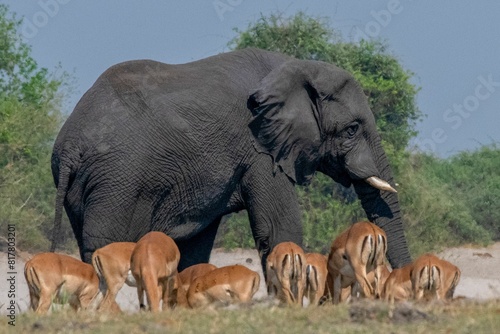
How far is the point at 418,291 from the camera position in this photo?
12.3 meters

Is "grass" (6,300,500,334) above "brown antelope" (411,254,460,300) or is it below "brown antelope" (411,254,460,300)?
below

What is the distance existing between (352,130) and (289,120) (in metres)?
0.76

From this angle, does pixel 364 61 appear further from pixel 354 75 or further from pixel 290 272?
pixel 290 272

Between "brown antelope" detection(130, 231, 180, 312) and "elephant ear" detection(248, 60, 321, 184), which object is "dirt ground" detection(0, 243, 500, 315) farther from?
"brown antelope" detection(130, 231, 180, 312)

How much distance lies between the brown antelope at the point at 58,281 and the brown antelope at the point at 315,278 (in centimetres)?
194

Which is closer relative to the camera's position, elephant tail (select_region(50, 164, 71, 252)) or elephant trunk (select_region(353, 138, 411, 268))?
elephant tail (select_region(50, 164, 71, 252))

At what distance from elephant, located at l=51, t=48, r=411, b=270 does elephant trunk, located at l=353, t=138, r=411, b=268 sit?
13mm

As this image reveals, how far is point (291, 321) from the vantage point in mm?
10141

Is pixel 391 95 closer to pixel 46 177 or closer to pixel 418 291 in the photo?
pixel 46 177

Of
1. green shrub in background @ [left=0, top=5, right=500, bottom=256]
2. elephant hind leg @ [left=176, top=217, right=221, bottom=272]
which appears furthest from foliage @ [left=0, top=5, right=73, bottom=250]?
elephant hind leg @ [left=176, top=217, right=221, bottom=272]

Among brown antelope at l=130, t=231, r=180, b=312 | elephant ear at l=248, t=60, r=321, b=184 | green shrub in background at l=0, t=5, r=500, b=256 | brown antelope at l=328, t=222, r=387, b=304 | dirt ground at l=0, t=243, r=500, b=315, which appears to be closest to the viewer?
brown antelope at l=130, t=231, r=180, b=312

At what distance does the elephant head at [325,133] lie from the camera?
49.1ft

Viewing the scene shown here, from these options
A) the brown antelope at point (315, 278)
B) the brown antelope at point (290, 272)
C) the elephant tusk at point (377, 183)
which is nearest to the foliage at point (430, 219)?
the elephant tusk at point (377, 183)

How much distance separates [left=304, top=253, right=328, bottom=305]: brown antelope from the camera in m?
13.0
